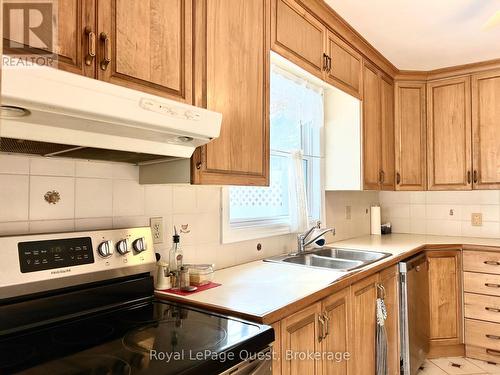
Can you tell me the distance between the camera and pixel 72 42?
100 centimetres

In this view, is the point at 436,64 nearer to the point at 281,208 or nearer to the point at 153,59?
the point at 281,208

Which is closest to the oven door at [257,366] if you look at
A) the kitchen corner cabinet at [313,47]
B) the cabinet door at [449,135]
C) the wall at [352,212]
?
the kitchen corner cabinet at [313,47]

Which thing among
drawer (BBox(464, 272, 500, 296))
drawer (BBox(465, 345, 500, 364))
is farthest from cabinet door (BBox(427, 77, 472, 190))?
drawer (BBox(465, 345, 500, 364))

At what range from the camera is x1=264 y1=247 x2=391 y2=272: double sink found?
2.23 meters

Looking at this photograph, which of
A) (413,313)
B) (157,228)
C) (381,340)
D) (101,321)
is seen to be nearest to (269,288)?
(157,228)

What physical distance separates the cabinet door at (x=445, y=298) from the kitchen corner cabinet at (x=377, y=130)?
0.73m

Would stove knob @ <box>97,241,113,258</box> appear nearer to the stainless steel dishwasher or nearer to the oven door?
the oven door

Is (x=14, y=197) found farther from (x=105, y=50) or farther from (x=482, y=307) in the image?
(x=482, y=307)

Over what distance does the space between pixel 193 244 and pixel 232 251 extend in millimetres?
297

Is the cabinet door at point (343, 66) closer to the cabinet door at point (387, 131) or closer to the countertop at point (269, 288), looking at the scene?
the cabinet door at point (387, 131)

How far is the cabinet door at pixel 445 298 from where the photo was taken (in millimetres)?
2863

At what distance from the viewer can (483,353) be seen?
2.82 metres

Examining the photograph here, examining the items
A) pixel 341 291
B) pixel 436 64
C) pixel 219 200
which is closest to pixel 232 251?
pixel 219 200

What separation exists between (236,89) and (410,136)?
238 centimetres
